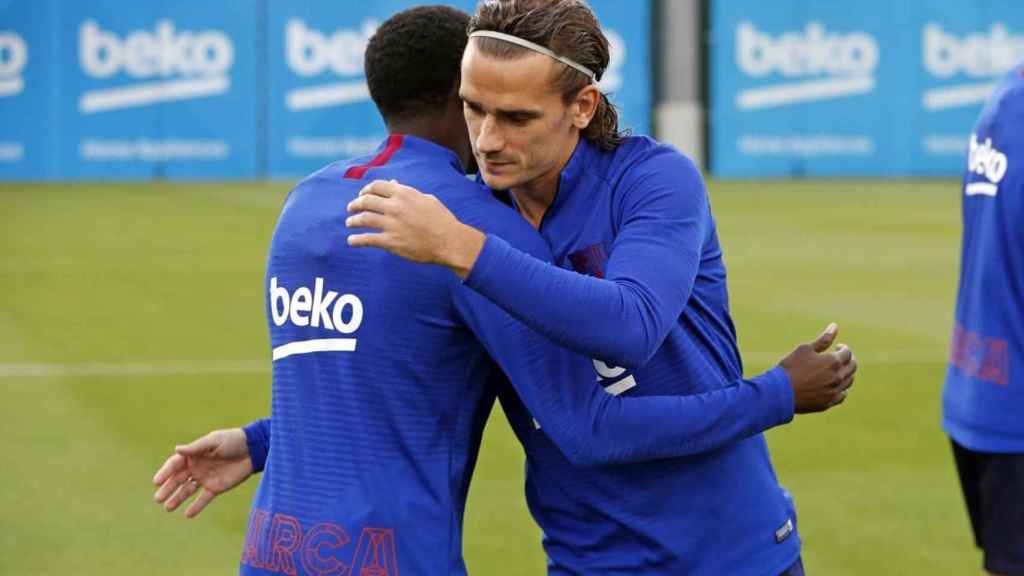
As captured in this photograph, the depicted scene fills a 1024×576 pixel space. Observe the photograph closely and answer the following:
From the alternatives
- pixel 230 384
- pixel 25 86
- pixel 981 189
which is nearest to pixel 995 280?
pixel 981 189

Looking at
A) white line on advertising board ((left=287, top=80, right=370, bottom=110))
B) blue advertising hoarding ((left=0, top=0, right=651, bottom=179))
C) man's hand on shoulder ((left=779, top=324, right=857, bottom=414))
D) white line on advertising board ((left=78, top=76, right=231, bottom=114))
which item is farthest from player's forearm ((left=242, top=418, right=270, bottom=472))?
white line on advertising board ((left=287, top=80, right=370, bottom=110))

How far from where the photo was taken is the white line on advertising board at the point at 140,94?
1152 inches

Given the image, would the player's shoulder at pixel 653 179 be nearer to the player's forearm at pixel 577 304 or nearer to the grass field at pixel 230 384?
the player's forearm at pixel 577 304

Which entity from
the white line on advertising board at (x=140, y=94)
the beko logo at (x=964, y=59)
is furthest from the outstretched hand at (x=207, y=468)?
the beko logo at (x=964, y=59)

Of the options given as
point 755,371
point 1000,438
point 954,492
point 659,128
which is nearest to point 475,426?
point 1000,438

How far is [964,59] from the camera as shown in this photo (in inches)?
1232

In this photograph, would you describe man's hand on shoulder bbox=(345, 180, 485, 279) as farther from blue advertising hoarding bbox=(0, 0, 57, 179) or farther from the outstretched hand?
blue advertising hoarding bbox=(0, 0, 57, 179)

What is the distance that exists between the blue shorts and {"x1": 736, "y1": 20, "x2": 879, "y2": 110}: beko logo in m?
27.2

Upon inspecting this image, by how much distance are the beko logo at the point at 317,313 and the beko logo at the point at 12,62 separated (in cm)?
A: 2675

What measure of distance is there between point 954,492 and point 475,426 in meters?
5.52

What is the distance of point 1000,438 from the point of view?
4492mm

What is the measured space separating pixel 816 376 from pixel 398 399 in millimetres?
852

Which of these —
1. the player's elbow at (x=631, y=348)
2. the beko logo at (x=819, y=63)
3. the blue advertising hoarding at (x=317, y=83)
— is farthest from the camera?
the beko logo at (x=819, y=63)

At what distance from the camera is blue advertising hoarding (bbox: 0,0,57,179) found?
28.7 meters
